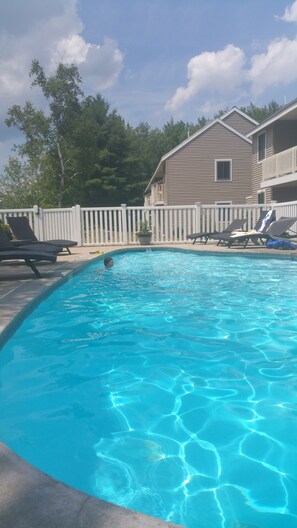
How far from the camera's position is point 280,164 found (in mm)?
18500

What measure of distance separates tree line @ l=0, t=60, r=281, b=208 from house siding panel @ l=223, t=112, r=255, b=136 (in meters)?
9.62

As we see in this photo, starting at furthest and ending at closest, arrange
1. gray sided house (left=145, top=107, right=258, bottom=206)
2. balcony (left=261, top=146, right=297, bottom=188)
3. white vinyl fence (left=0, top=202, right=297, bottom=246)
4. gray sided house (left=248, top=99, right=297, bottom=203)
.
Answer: gray sided house (left=145, top=107, right=258, bottom=206), gray sided house (left=248, top=99, right=297, bottom=203), balcony (left=261, top=146, right=297, bottom=188), white vinyl fence (left=0, top=202, right=297, bottom=246)

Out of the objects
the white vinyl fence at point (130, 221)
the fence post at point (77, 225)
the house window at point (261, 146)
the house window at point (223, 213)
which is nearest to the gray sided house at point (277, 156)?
the house window at point (261, 146)

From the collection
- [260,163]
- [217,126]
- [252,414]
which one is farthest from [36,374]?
[217,126]

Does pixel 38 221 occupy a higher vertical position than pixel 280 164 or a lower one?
lower

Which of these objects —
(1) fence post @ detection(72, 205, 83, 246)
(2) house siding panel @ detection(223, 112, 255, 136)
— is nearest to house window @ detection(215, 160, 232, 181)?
(2) house siding panel @ detection(223, 112, 255, 136)

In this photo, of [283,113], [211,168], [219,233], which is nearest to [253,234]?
[219,233]

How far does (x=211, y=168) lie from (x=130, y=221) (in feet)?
41.1

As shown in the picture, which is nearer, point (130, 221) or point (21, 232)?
point (21, 232)

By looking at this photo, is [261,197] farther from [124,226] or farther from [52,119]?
[52,119]

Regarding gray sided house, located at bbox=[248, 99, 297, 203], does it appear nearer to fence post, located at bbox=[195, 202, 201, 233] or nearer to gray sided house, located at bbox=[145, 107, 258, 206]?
gray sided house, located at bbox=[145, 107, 258, 206]

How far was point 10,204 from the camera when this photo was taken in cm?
3109

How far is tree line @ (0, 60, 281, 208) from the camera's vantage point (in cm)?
2642

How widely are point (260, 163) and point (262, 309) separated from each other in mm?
17833
